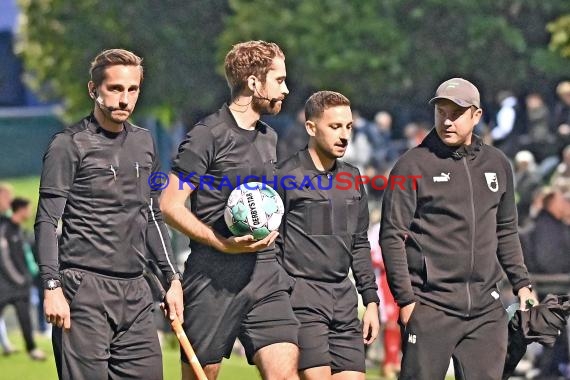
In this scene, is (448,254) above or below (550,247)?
above

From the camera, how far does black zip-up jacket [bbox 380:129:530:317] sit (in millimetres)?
9805

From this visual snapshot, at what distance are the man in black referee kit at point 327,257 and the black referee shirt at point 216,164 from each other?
62cm

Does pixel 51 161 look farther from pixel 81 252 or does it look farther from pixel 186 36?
pixel 186 36

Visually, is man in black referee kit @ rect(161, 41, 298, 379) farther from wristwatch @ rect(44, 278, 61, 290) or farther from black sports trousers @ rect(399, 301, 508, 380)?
wristwatch @ rect(44, 278, 61, 290)

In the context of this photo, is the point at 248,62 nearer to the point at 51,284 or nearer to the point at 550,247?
the point at 51,284

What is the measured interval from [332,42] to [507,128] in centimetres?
777

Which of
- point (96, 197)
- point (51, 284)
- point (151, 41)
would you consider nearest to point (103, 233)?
point (96, 197)

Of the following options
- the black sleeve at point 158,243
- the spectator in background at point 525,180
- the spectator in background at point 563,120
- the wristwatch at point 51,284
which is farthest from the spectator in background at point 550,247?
the wristwatch at point 51,284

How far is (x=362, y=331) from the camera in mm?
10453

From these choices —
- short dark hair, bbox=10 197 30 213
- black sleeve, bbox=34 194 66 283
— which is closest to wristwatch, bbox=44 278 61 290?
black sleeve, bbox=34 194 66 283

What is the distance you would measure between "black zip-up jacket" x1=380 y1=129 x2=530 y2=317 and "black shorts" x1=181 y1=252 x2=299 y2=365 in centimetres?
76

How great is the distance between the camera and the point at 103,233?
9148mm

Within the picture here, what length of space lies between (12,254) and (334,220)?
1126cm

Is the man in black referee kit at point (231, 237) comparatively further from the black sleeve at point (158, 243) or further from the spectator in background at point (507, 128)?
the spectator in background at point (507, 128)
